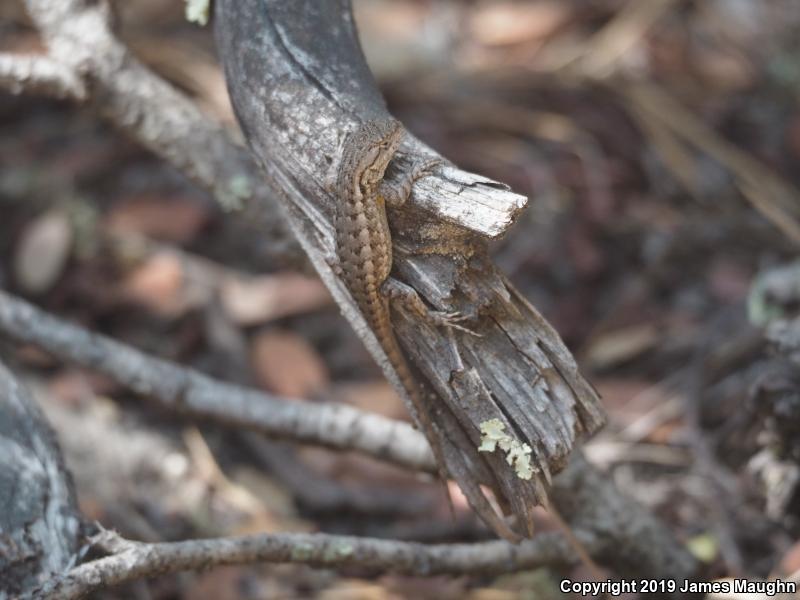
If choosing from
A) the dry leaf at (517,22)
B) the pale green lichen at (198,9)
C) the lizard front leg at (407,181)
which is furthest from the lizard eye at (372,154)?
the dry leaf at (517,22)

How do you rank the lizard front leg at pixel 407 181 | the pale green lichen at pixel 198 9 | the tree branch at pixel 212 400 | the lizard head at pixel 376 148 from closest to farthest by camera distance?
the lizard front leg at pixel 407 181 → the lizard head at pixel 376 148 → the pale green lichen at pixel 198 9 → the tree branch at pixel 212 400

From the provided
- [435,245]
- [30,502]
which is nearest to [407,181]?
[435,245]

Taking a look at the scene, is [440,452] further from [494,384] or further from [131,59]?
[131,59]

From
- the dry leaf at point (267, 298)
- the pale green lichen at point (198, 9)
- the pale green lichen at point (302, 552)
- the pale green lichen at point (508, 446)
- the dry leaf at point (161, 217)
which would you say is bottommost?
the dry leaf at point (267, 298)

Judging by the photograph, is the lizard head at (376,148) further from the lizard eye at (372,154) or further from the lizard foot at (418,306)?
the lizard foot at (418,306)

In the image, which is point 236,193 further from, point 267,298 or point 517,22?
point 517,22
